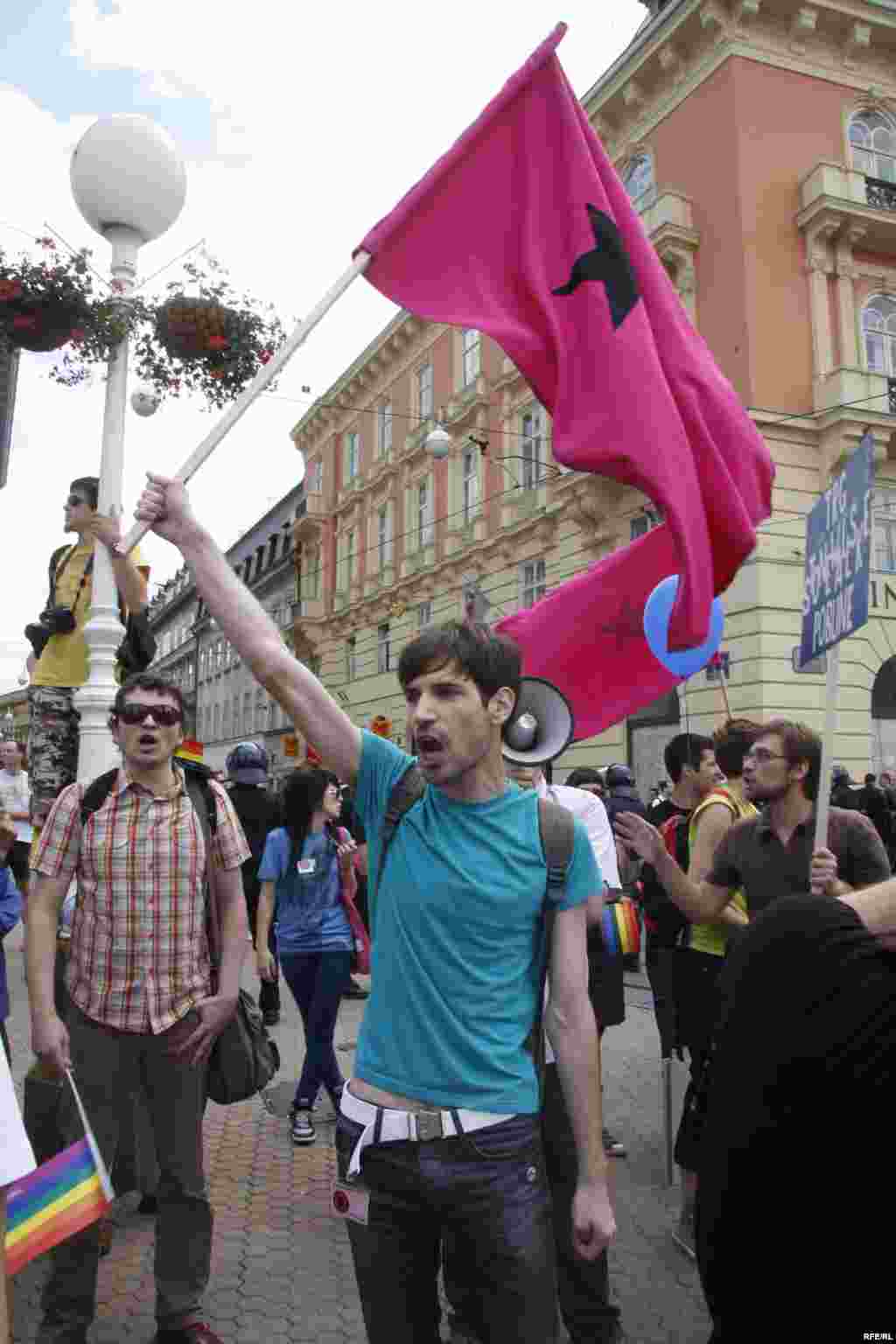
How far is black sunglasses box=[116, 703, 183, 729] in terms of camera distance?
346 cm

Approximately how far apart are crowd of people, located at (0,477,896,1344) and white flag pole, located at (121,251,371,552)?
0.17 metres

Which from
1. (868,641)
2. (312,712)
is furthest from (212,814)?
(868,641)

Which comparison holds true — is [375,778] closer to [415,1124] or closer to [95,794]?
[415,1124]

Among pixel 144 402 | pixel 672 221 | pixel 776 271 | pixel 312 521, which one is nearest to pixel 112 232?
pixel 144 402

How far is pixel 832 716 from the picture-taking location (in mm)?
3488

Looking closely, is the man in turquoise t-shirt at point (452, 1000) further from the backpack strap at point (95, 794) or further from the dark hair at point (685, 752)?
the dark hair at point (685, 752)

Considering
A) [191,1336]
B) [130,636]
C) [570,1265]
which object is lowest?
[191,1336]

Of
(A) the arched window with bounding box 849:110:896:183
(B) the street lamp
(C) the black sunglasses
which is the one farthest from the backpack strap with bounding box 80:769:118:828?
(A) the arched window with bounding box 849:110:896:183

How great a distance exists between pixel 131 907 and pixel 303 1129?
2692 mm

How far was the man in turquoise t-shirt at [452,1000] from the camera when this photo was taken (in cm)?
204

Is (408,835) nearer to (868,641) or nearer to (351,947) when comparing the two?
(351,947)

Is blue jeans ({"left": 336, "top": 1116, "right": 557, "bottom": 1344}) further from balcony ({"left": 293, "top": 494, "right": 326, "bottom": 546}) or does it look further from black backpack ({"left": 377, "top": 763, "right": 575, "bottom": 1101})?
balcony ({"left": 293, "top": 494, "right": 326, "bottom": 546})

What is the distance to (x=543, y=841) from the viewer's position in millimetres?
2281

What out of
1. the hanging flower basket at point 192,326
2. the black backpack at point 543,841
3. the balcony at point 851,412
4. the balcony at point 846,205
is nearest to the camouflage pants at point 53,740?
the hanging flower basket at point 192,326
